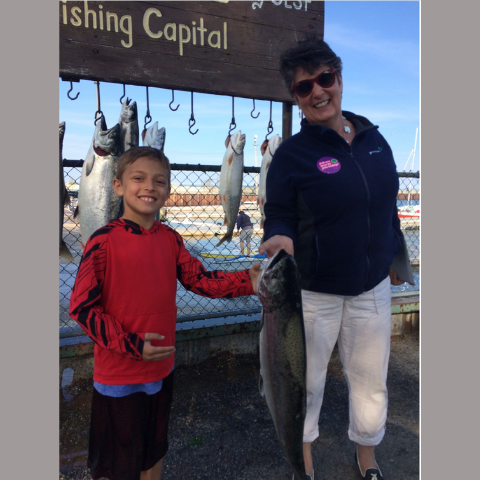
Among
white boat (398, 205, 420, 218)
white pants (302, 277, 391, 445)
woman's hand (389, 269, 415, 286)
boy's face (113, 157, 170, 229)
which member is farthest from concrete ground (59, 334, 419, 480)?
white boat (398, 205, 420, 218)

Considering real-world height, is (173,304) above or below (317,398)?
above

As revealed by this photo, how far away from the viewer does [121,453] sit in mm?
2027

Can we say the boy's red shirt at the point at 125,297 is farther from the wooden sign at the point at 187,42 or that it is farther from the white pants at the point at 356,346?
the wooden sign at the point at 187,42

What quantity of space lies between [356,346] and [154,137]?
222cm

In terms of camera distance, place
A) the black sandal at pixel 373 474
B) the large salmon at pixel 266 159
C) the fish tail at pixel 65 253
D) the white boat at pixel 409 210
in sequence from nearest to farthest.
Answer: the black sandal at pixel 373 474, the fish tail at pixel 65 253, the large salmon at pixel 266 159, the white boat at pixel 409 210

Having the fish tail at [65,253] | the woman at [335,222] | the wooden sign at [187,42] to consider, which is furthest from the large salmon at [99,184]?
the woman at [335,222]

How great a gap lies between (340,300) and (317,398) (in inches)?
25.8

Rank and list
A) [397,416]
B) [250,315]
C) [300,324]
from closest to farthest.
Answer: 1. [300,324]
2. [397,416]
3. [250,315]

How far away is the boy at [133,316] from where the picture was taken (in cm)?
185

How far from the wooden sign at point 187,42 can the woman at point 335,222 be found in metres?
1.43

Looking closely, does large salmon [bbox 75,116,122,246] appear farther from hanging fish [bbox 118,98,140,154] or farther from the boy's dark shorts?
the boy's dark shorts

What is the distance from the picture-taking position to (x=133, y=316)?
198 centimetres

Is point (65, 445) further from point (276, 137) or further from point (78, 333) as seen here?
point (276, 137)

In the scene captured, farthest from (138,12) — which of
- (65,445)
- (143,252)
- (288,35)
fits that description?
(65,445)
